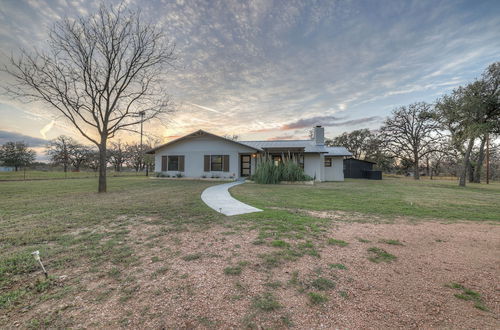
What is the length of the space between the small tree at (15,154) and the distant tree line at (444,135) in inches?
2009

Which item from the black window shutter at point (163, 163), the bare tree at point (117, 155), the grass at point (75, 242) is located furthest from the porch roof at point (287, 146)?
the bare tree at point (117, 155)

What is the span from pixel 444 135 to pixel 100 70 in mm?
33189

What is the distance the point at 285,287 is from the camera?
2033 mm

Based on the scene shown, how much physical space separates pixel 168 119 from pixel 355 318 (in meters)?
Result: 11.7

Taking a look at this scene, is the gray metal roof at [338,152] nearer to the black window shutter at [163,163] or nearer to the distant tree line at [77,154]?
the black window shutter at [163,163]

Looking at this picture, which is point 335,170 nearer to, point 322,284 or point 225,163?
point 225,163

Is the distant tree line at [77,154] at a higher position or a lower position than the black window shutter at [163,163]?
higher

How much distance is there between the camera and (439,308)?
175 cm

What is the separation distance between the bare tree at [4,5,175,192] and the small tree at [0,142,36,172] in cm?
3265

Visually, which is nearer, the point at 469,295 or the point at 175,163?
the point at 469,295

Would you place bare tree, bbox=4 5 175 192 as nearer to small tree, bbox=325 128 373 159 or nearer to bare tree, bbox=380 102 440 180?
bare tree, bbox=380 102 440 180

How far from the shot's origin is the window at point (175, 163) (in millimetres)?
17266

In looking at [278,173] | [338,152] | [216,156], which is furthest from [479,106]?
[216,156]

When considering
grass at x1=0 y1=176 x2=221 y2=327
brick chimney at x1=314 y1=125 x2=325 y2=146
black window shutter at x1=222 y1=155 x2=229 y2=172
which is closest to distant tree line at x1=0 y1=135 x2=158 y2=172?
black window shutter at x1=222 y1=155 x2=229 y2=172
